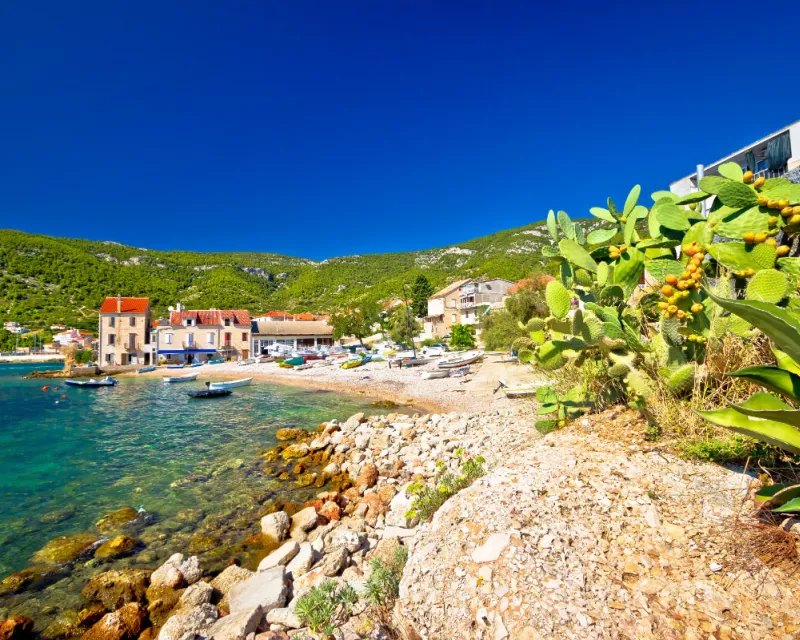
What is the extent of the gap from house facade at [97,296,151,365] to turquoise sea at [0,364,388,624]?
80.2 ft

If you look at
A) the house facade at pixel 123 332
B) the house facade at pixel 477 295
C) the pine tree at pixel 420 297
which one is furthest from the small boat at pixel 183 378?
the pine tree at pixel 420 297

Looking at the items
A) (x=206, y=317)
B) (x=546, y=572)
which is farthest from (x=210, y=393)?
(x=206, y=317)

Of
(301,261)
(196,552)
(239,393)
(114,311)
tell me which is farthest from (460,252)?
(196,552)

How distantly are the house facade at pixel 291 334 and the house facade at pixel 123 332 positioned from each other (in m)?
13.2

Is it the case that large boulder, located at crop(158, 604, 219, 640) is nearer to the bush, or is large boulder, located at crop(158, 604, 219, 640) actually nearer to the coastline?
the coastline

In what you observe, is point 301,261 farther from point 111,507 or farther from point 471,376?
point 111,507

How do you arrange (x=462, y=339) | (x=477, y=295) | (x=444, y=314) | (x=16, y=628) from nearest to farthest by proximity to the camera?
(x=16, y=628)
(x=462, y=339)
(x=477, y=295)
(x=444, y=314)

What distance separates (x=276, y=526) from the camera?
6891mm

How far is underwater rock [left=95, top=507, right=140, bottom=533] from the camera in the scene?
7.62 m

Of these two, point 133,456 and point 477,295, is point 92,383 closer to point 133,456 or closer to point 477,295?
Answer: point 133,456

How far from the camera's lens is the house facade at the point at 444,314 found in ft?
183

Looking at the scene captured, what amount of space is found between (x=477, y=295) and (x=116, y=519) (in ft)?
151

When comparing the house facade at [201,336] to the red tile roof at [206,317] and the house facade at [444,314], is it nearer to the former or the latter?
the red tile roof at [206,317]

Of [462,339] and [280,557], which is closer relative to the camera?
[280,557]
